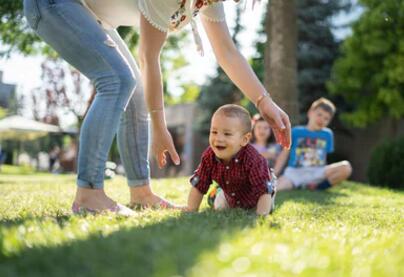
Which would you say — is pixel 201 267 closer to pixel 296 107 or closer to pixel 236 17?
pixel 296 107

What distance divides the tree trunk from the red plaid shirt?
608cm

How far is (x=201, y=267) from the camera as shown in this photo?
138 centimetres

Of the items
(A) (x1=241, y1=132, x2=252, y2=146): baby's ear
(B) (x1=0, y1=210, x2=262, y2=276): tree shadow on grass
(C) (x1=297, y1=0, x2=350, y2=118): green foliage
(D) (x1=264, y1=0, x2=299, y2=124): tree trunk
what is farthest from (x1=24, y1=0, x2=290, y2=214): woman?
(C) (x1=297, y1=0, x2=350, y2=118): green foliage

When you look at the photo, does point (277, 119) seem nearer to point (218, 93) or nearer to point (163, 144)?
point (163, 144)

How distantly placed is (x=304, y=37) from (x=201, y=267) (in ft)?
54.6

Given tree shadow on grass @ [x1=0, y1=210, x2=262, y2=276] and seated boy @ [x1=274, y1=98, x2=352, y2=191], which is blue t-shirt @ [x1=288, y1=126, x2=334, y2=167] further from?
tree shadow on grass @ [x1=0, y1=210, x2=262, y2=276]

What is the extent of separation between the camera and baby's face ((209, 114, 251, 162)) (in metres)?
3.30

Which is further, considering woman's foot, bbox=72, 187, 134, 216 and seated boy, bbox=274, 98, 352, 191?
seated boy, bbox=274, 98, 352, 191

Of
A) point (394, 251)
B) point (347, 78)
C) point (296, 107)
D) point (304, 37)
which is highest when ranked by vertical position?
point (304, 37)

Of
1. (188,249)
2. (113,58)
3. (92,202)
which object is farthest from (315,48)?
(188,249)

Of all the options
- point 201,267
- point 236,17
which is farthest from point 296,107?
point 236,17

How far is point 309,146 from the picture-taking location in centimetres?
711

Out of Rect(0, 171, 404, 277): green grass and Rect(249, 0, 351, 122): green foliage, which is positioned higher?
Rect(249, 0, 351, 122): green foliage

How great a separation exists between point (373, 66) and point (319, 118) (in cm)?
900
